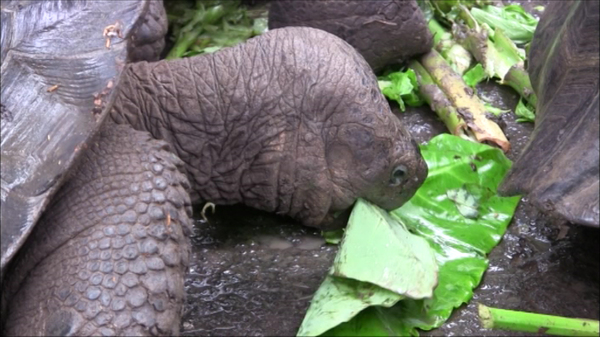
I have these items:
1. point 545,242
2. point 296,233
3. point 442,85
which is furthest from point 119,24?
point 442,85

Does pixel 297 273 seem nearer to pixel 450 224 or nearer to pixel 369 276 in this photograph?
pixel 369 276

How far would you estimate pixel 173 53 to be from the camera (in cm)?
371

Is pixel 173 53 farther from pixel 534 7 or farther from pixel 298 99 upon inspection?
pixel 534 7

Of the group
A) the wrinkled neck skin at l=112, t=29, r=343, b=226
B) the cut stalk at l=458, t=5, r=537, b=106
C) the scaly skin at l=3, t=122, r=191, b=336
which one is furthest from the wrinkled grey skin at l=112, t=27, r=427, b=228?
the cut stalk at l=458, t=5, r=537, b=106

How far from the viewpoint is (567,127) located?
2410mm

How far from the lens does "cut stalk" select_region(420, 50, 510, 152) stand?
10.5 ft

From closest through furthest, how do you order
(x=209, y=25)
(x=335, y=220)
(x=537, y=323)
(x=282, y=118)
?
(x=537, y=323)
(x=282, y=118)
(x=335, y=220)
(x=209, y=25)

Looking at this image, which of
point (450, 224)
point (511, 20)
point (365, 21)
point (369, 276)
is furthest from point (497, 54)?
point (369, 276)

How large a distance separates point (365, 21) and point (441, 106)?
434 millimetres

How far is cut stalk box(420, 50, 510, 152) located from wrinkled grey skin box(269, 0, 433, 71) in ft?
0.41

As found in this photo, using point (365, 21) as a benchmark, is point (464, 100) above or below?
below

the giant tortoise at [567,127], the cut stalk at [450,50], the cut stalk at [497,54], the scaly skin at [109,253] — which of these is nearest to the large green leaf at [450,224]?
the giant tortoise at [567,127]

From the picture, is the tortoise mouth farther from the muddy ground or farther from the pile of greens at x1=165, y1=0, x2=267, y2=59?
the pile of greens at x1=165, y1=0, x2=267, y2=59

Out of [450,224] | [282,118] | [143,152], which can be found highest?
[143,152]
